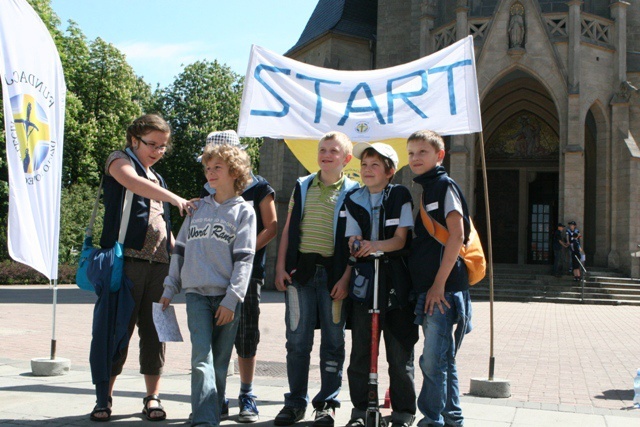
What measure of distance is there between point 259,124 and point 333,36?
22062 millimetres

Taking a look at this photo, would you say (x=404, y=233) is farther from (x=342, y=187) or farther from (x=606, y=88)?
(x=606, y=88)

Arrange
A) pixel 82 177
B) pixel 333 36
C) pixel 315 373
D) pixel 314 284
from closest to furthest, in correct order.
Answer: pixel 314 284
pixel 315 373
pixel 333 36
pixel 82 177

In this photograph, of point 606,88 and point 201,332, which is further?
point 606,88

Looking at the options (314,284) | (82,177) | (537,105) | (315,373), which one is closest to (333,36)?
(537,105)

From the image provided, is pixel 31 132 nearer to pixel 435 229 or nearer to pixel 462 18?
pixel 435 229

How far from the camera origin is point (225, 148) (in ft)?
15.1

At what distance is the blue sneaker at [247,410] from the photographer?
4910 mm

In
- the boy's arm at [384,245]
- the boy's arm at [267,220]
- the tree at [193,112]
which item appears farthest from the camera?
the tree at [193,112]

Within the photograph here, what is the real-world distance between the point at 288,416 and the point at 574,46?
829 inches

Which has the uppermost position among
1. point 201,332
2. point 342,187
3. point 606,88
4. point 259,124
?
point 606,88

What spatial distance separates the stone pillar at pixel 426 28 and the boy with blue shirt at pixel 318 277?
20.7 m

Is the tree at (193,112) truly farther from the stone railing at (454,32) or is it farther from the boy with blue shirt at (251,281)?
the boy with blue shirt at (251,281)

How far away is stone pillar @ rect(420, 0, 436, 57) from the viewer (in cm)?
2497

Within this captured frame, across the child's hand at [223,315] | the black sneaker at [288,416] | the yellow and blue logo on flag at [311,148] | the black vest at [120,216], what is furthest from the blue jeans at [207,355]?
the yellow and blue logo on flag at [311,148]
